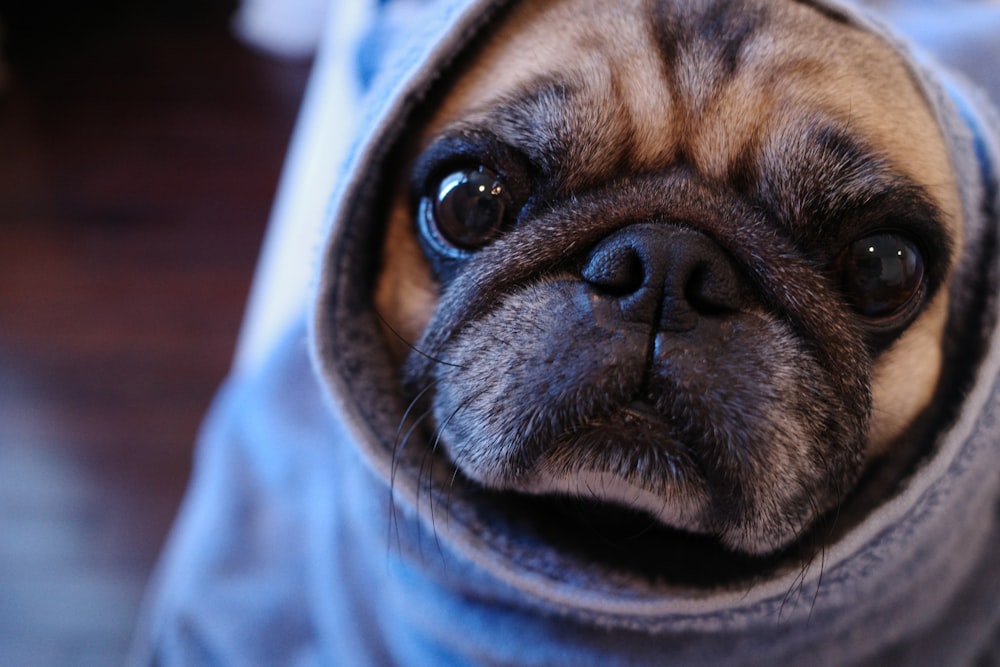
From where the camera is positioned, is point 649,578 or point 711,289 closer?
point 711,289

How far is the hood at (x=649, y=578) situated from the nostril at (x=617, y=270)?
0.39m

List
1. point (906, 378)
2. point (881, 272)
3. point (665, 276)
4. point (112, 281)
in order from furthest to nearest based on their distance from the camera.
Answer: point (112, 281) < point (906, 378) < point (881, 272) < point (665, 276)

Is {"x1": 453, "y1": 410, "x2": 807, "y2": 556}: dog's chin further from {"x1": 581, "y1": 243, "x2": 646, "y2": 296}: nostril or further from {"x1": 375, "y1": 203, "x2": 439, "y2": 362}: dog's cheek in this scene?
{"x1": 375, "y1": 203, "x2": 439, "y2": 362}: dog's cheek

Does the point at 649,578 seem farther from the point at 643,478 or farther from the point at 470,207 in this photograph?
the point at 470,207

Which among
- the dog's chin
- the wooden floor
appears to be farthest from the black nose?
the wooden floor

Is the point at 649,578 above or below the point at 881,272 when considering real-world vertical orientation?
below

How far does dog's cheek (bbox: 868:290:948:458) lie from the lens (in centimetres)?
119

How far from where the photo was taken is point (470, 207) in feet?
3.83

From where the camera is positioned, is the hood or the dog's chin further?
the hood

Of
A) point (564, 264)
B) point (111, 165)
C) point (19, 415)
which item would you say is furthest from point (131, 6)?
point (564, 264)

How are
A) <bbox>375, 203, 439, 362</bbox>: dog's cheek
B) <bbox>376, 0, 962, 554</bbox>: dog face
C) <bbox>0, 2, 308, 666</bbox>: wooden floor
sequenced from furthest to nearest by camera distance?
<bbox>0, 2, 308, 666</bbox>: wooden floor < <bbox>375, 203, 439, 362</bbox>: dog's cheek < <bbox>376, 0, 962, 554</bbox>: dog face

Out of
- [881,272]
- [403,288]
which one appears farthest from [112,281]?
[881,272]

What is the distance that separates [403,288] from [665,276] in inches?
18.4

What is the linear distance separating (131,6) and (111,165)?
1274 millimetres
